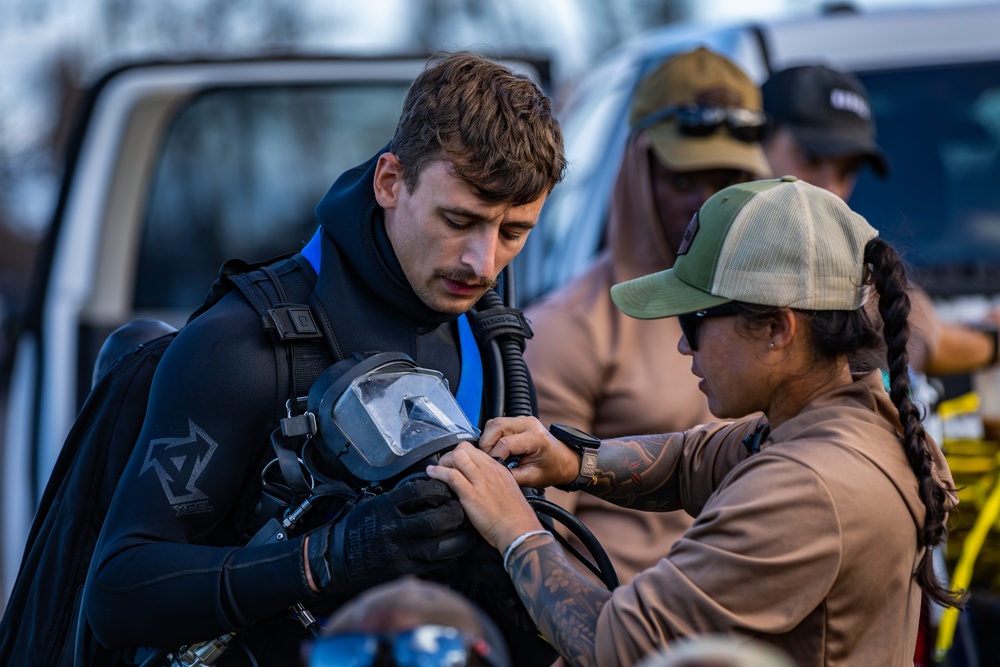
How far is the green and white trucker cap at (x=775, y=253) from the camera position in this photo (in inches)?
81.5

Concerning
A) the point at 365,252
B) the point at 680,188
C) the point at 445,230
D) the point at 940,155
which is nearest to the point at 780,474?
the point at 445,230

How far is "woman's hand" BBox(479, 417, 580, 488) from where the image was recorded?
2.18 m

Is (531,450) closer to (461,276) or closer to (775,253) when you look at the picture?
(461,276)

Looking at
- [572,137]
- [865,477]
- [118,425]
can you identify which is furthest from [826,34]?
[118,425]

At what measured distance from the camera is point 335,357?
7.13 feet

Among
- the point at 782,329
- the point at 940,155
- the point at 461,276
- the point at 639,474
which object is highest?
the point at 461,276

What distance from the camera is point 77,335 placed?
179 inches

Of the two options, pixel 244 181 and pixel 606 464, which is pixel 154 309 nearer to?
pixel 244 181

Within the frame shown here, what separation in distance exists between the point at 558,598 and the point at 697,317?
564 millimetres

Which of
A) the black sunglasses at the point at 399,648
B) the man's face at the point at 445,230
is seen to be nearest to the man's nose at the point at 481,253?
the man's face at the point at 445,230

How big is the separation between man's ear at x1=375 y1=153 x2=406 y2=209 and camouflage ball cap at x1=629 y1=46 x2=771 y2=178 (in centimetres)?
150

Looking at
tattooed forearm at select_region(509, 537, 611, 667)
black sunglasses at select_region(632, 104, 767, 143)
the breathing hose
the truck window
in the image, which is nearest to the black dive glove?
tattooed forearm at select_region(509, 537, 611, 667)

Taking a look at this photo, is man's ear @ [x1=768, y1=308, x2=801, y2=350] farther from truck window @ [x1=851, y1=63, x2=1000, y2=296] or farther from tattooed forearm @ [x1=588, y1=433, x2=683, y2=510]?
truck window @ [x1=851, y1=63, x2=1000, y2=296]

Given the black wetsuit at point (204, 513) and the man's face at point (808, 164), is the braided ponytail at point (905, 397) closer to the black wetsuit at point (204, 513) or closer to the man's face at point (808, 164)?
the black wetsuit at point (204, 513)
